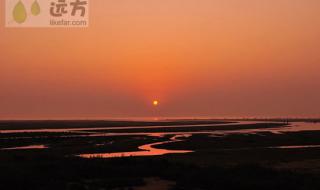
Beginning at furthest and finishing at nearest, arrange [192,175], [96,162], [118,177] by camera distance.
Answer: [96,162] → [118,177] → [192,175]

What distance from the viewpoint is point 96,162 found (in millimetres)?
30969

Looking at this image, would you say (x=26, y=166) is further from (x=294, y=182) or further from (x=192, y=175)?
(x=294, y=182)

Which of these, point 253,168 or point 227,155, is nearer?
point 253,168

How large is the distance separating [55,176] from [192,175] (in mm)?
7492

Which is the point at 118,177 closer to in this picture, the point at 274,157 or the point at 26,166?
the point at 26,166

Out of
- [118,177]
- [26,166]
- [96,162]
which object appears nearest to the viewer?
[118,177]

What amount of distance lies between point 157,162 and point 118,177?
12.7 feet

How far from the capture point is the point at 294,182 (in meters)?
22.7

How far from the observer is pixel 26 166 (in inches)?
1145

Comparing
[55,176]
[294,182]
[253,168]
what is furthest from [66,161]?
[294,182]

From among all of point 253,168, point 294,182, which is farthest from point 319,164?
point 294,182

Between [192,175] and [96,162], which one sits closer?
[192,175]

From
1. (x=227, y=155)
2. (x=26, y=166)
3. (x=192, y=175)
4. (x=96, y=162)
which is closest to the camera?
(x=192, y=175)

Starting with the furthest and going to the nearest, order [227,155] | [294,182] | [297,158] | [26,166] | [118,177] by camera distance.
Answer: [227,155], [297,158], [26,166], [118,177], [294,182]
